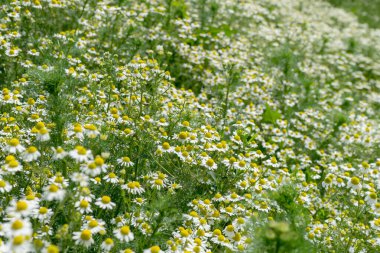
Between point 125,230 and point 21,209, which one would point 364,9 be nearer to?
point 125,230

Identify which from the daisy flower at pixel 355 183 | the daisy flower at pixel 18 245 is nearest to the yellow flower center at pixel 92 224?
the daisy flower at pixel 18 245

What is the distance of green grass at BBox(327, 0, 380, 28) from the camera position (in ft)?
42.0

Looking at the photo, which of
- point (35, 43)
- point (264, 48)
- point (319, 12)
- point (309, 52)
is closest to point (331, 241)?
point (35, 43)

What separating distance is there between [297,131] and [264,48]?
2246 mm

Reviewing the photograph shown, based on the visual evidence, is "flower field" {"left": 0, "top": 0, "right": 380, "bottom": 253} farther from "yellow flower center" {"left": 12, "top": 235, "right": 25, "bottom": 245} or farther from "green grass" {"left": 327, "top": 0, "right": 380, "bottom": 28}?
"green grass" {"left": 327, "top": 0, "right": 380, "bottom": 28}

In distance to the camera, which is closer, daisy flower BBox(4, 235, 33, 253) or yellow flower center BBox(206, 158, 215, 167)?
daisy flower BBox(4, 235, 33, 253)

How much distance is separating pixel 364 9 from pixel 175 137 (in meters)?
12.1

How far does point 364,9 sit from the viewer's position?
13.7 m

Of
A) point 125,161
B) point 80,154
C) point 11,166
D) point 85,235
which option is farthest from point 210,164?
point 11,166

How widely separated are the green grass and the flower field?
5.38 meters

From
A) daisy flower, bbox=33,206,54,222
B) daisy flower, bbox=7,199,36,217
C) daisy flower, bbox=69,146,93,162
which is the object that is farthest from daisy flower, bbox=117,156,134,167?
daisy flower, bbox=7,199,36,217

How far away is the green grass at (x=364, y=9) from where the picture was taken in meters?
Result: 12.8

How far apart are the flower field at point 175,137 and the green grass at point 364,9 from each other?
5.38 meters

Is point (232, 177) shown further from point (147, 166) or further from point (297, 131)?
point (297, 131)
